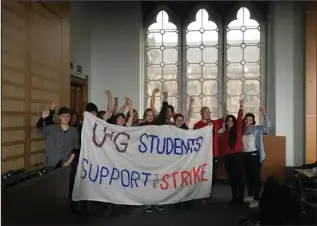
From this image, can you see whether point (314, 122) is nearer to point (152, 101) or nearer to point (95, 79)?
point (152, 101)

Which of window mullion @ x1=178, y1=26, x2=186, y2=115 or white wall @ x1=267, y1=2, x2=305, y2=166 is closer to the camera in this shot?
white wall @ x1=267, y1=2, x2=305, y2=166

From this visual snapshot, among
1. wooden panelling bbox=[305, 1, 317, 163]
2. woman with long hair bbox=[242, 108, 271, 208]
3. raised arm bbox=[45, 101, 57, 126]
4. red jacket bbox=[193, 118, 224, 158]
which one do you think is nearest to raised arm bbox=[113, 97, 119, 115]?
raised arm bbox=[45, 101, 57, 126]

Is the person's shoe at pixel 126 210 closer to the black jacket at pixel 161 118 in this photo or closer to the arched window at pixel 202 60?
the black jacket at pixel 161 118

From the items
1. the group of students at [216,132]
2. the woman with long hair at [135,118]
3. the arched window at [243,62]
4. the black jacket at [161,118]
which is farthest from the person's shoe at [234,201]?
the woman with long hair at [135,118]

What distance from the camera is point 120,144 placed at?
2.18 meters

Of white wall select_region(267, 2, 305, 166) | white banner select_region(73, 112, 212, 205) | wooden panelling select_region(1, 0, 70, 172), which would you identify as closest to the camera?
wooden panelling select_region(1, 0, 70, 172)

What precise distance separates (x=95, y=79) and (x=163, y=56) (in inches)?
14.0

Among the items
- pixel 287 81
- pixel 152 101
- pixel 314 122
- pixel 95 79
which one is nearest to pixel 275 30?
pixel 287 81

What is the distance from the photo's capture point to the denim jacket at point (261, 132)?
1.86 metres

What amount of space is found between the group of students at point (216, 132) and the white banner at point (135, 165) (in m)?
0.08

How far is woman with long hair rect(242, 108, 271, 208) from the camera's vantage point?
1.88 metres

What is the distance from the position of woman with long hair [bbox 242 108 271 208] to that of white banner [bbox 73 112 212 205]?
11.3 inches

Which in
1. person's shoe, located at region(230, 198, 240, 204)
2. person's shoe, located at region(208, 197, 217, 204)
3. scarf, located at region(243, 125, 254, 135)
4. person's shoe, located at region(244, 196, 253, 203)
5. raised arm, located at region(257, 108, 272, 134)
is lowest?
person's shoe, located at region(208, 197, 217, 204)

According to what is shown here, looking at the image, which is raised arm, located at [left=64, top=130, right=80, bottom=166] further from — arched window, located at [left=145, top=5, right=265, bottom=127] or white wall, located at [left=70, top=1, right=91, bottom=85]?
arched window, located at [left=145, top=5, right=265, bottom=127]
